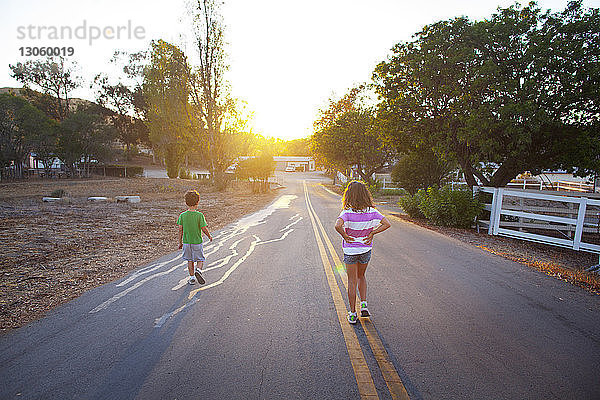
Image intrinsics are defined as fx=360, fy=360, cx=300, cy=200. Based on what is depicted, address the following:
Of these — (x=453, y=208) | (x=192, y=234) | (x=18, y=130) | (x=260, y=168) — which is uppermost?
(x=18, y=130)

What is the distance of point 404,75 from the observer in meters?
14.7

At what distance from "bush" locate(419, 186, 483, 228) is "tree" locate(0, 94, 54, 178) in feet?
114

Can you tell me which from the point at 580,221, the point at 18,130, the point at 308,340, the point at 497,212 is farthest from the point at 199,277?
the point at 18,130

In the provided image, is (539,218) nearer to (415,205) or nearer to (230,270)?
(415,205)

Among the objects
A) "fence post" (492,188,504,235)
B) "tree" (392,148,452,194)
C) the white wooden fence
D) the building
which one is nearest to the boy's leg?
the white wooden fence

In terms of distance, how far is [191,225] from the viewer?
19.2 feet

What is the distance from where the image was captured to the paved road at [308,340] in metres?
3.09

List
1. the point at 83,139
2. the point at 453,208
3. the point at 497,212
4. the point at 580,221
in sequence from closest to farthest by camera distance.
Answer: the point at 580,221
the point at 497,212
the point at 453,208
the point at 83,139

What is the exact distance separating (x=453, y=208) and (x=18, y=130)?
1440 inches

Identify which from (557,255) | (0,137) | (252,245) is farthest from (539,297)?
(0,137)

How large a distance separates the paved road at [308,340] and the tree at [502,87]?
7.00 metres

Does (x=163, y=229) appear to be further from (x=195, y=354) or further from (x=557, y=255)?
(x=557, y=255)

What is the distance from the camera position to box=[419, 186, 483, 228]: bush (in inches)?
501

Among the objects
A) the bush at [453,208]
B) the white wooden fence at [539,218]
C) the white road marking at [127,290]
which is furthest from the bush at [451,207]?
the white road marking at [127,290]
